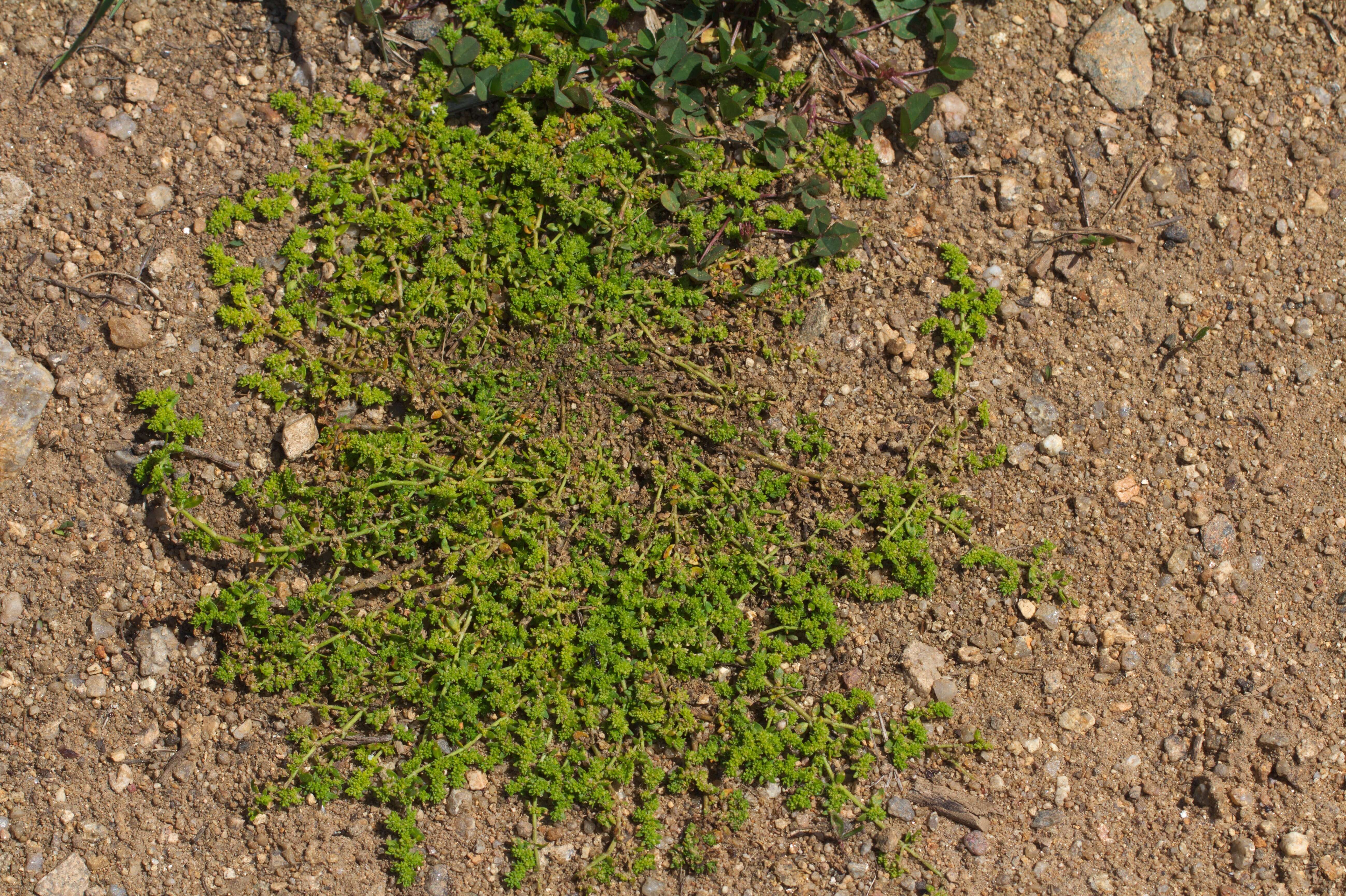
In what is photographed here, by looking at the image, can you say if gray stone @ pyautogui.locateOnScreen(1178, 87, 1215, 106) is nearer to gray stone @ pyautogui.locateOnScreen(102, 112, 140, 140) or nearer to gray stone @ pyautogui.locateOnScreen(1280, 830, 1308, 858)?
gray stone @ pyautogui.locateOnScreen(1280, 830, 1308, 858)

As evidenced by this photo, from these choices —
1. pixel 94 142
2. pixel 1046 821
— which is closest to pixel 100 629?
pixel 94 142

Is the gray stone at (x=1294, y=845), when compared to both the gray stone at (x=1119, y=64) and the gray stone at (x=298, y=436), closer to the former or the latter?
the gray stone at (x=1119, y=64)

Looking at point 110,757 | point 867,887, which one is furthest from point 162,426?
point 867,887

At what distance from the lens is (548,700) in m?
3.23

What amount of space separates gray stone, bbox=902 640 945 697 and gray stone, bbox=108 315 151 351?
3297 mm

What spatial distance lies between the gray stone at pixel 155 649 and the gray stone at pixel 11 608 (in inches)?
18.4

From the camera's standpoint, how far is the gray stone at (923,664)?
334 cm

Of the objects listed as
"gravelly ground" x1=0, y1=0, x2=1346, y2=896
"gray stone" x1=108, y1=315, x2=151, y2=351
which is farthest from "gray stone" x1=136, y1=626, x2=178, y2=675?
"gray stone" x1=108, y1=315, x2=151, y2=351

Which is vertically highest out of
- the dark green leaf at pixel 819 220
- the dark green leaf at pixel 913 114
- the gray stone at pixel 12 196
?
the dark green leaf at pixel 913 114

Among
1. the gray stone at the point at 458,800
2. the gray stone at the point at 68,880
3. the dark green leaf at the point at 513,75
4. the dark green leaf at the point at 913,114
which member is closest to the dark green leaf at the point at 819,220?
the dark green leaf at the point at 913,114

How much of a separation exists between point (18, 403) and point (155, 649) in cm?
111

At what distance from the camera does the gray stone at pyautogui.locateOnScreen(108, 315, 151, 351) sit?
131 inches

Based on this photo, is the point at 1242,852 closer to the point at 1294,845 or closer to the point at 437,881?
the point at 1294,845

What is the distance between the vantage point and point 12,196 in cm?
334
